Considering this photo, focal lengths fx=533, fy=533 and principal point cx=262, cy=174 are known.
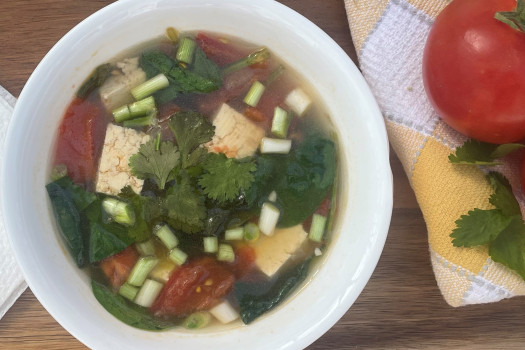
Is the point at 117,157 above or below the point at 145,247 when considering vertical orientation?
above

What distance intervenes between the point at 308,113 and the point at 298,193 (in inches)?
7.6

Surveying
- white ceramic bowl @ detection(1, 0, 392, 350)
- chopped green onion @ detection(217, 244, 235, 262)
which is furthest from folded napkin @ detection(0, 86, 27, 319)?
chopped green onion @ detection(217, 244, 235, 262)

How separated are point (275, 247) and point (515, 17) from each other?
2.31 feet

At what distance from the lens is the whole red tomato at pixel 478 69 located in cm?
110

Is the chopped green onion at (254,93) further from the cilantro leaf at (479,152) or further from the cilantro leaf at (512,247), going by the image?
the cilantro leaf at (512,247)

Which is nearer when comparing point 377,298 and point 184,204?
point 184,204

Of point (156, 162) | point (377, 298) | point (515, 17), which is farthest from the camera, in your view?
point (377, 298)

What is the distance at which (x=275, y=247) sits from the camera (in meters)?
1.26

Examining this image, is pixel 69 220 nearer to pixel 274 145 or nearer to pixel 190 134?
pixel 190 134

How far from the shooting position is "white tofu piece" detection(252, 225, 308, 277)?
49.4 inches

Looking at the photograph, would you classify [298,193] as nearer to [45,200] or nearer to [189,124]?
[189,124]

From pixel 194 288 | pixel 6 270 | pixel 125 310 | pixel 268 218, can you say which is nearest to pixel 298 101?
pixel 268 218

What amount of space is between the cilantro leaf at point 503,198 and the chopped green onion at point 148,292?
790 mm

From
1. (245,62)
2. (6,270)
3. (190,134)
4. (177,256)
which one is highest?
(245,62)
